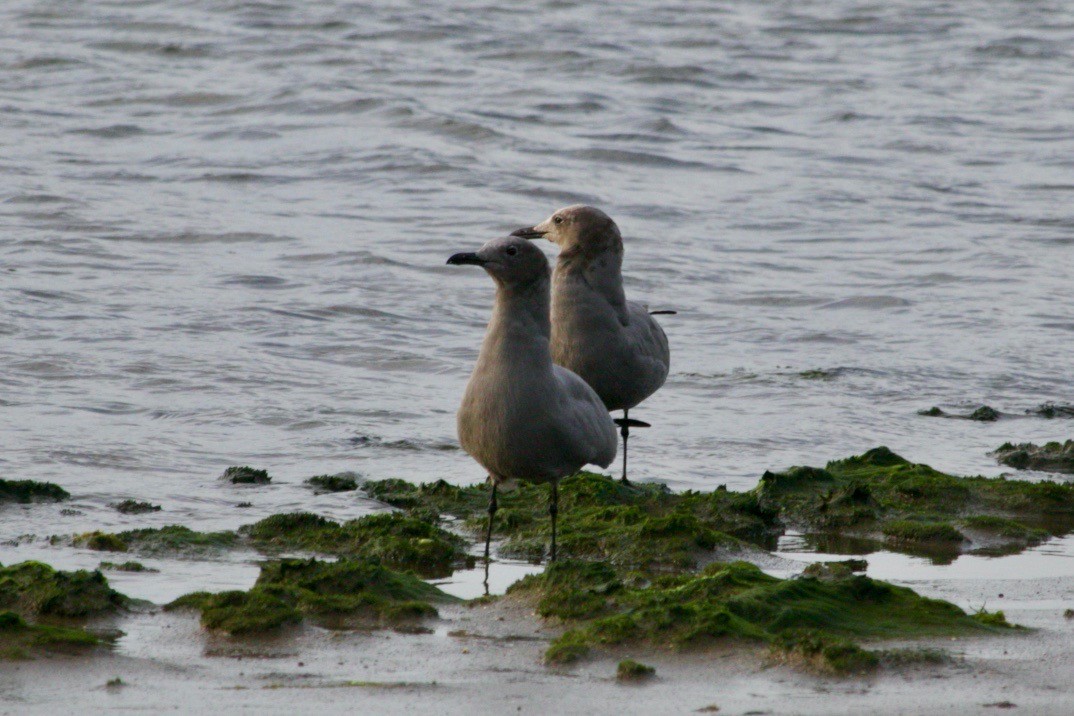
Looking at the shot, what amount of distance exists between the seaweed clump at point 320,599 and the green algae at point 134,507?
5.77 feet

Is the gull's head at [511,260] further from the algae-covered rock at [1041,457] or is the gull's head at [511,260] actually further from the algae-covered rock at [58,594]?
the algae-covered rock at [1041,457]

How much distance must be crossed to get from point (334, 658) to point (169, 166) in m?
13.2

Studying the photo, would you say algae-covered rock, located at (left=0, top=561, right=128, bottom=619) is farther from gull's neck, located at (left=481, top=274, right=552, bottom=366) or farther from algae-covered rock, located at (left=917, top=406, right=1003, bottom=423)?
algae-covered rock, located at (left=917, top=406, right=1003, bottom=423)

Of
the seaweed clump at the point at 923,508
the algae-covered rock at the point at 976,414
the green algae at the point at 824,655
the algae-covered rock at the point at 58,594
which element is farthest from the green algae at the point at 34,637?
the algae-covered rock at the point at 976,414

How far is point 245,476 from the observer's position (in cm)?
823

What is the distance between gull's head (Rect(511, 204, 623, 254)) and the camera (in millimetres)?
8648

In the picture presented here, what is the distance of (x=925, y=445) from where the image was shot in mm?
9766

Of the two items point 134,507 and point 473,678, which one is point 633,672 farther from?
point 134,507

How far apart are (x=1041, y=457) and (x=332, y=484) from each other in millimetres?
3970

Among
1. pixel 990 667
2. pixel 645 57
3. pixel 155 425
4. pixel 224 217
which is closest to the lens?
pixel 990 667

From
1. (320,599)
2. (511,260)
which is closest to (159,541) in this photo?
(320,599)

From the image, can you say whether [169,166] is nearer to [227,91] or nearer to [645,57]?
[227,91]

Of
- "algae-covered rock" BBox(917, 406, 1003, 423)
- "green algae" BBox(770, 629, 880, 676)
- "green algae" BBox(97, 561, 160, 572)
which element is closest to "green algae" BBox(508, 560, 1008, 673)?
"green algae" BBox(770, 629, 880, 676)

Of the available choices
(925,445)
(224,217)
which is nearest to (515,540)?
(925,445)
